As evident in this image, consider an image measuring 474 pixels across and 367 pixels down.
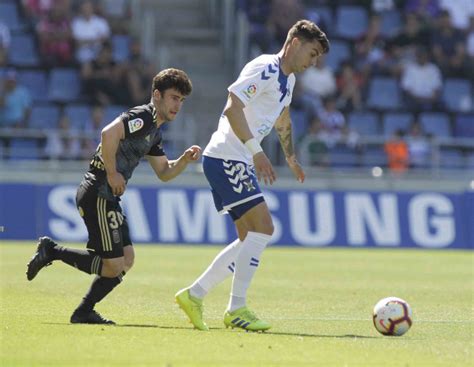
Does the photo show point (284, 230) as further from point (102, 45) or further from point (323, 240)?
point (102, 45)

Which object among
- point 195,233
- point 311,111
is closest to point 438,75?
point 311,111

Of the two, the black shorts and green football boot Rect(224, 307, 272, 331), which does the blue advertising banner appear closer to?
the black shorts

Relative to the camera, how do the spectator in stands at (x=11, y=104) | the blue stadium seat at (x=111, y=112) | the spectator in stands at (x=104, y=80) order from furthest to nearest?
the spectator in stands at (x=104, y=80) → the blue stadium seat at (x=111, y=112) → the spectator in stands at (x=11, y=104)

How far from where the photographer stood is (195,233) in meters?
22.6

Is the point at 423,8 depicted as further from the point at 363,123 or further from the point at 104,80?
the point at 104,80

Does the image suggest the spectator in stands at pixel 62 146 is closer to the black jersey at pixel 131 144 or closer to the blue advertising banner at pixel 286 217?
the blue advertising banner at pixel 286 217

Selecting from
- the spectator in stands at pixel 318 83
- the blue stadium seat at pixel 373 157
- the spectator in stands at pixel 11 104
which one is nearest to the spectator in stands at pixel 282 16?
the spectator in stands at pixel 318 83

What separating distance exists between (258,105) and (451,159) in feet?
50.9

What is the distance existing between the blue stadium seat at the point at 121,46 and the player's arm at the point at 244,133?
1653 cm

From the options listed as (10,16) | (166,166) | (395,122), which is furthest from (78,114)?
(166,166)

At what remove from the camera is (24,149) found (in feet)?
74.9

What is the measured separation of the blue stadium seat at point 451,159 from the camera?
80.8ft

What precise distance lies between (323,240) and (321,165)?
1638mm

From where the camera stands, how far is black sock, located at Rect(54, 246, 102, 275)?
9.78 meters
